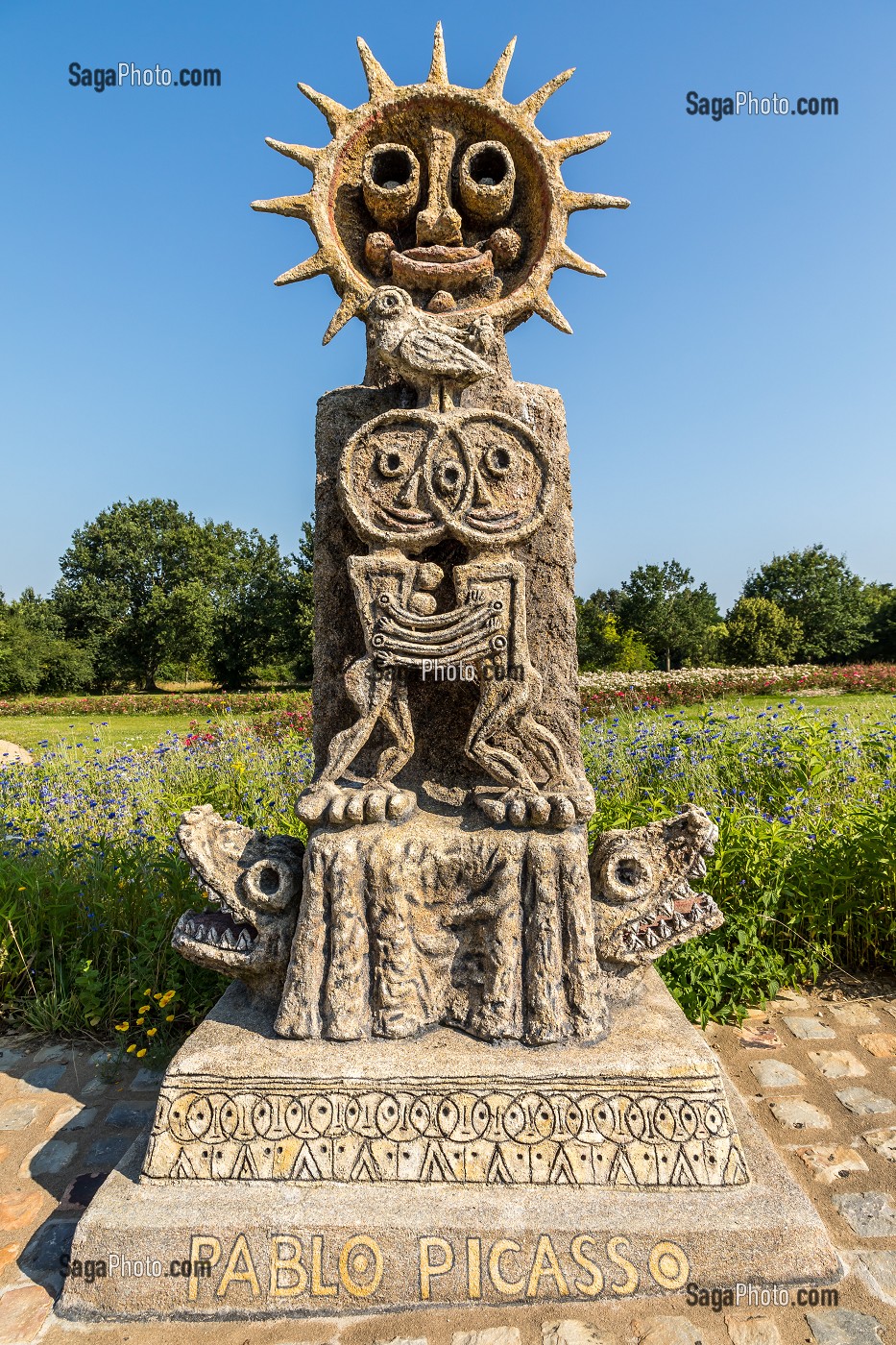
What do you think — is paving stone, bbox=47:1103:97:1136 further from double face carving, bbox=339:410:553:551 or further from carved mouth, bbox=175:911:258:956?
double face carving, bbox=339:410:553:551

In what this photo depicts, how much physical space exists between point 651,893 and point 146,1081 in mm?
2057

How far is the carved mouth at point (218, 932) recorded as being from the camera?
2389mm

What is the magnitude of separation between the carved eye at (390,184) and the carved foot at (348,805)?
7.00ft

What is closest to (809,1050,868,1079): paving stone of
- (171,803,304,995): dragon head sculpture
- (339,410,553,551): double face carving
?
(171,803,304,995): dragon head sculpture

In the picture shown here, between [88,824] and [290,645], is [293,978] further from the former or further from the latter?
[290,645]

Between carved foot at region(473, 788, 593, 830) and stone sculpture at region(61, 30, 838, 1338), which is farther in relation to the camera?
carved foot at region(473, 788, 593, 830)

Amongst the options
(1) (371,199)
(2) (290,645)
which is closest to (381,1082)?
(1) (371,199)

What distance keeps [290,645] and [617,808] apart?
22.4 metres

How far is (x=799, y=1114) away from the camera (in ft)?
8.60

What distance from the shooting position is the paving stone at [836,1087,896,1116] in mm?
2637

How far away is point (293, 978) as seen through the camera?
7.45 ft

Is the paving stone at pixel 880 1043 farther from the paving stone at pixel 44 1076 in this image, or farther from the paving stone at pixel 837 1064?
the paving stone at pixel 44 1076

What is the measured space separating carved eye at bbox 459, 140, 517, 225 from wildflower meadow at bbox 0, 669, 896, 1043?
291cm

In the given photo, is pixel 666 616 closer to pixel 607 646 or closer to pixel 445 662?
pixel 607 646
